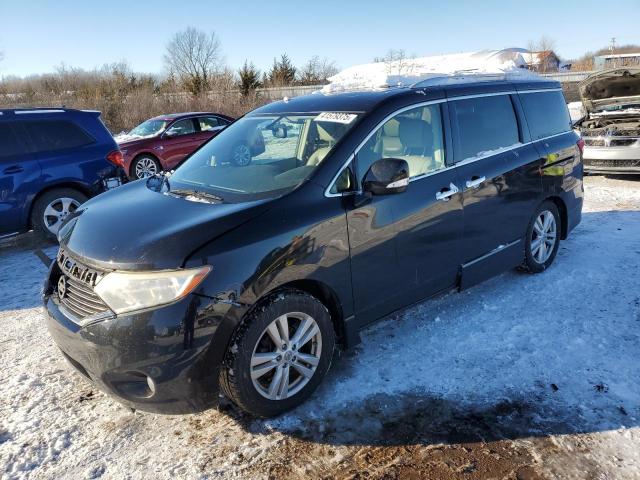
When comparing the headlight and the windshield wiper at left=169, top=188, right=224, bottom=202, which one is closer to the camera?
the headlight

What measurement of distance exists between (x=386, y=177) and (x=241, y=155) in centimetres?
127

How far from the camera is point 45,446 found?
9.24ft

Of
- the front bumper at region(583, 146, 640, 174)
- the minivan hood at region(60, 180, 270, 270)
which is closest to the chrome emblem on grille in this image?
the minivan hood at region(60, 180, 270, 270)

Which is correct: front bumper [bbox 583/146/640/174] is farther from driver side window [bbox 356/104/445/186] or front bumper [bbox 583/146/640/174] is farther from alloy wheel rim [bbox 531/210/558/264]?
driver side window [bbox 356/104/445/186]

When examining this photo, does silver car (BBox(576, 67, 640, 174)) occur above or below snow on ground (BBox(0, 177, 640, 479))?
above

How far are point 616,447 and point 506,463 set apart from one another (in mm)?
610

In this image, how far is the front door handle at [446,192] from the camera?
3.68 metres

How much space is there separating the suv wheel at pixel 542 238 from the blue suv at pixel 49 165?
565 centimetres

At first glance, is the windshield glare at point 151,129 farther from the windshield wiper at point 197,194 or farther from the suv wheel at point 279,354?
the suv wheel at point 279,354

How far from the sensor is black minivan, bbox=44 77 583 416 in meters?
2.59

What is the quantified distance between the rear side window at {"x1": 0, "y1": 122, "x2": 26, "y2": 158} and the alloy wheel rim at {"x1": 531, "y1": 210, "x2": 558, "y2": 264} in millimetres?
6423

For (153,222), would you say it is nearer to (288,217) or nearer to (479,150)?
(288,217)

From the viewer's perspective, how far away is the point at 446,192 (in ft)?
12.3

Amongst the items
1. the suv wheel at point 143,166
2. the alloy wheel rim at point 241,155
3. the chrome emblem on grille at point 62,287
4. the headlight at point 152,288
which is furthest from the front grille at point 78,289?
the suv wheel at point 143,166
